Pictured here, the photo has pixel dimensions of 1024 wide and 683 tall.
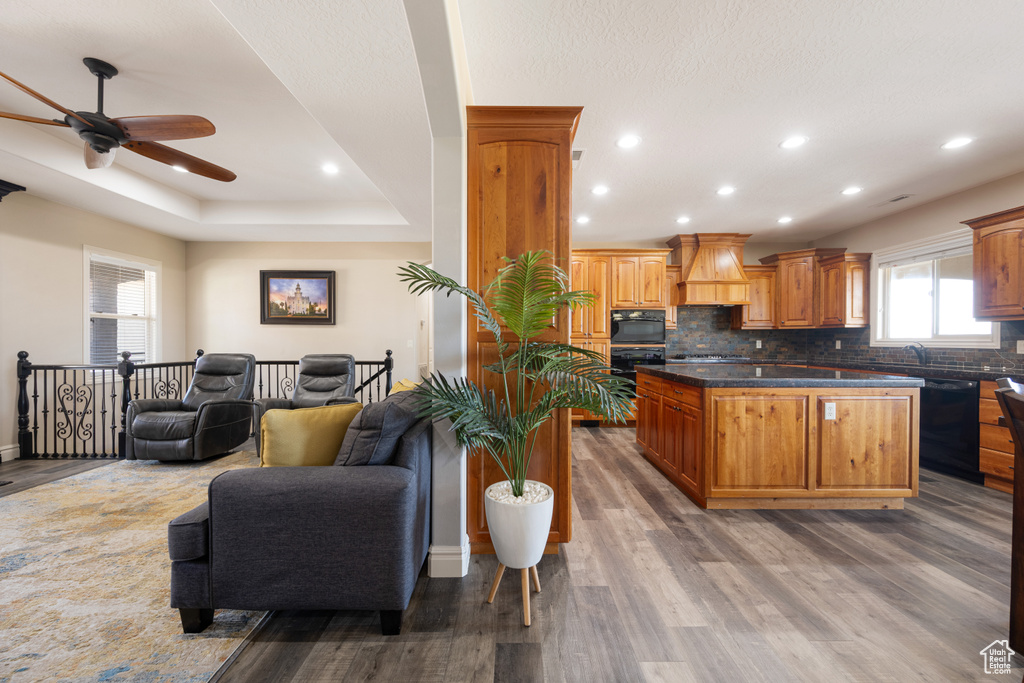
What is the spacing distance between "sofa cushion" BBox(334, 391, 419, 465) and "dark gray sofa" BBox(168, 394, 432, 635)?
0.15 meters

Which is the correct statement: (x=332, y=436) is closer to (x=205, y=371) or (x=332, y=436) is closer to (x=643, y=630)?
(x=643, y=630)

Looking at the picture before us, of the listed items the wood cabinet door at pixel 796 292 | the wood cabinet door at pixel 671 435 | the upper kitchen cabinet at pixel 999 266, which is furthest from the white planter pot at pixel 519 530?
the wood cabinet door at pixel 796 292

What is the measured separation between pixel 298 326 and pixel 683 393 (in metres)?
5.06

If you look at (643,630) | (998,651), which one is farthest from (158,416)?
(998,651)

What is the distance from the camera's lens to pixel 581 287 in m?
5.48

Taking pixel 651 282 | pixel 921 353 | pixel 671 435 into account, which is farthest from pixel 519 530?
pixel 921 353

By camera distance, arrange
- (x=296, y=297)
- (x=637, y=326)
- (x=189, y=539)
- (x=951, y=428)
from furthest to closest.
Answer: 1. (x=296, y=297)
2. (x=637, y=326)
3. (x=951, y=428)
4. (x=189, y=539)

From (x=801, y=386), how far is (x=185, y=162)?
4348 mm

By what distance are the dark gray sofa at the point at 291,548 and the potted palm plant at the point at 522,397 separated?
39 centimetres

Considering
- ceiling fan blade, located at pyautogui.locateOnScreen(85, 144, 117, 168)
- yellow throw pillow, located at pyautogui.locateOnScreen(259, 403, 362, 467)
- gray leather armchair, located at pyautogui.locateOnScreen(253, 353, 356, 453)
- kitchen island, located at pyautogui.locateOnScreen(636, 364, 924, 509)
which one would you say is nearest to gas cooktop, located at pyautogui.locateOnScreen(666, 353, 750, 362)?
kitchen island, located at pyautogui.locateOnScreen(636, 364, 924, 509)

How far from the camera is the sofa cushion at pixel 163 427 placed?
3604 mm

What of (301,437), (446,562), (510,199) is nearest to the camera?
(301,437)

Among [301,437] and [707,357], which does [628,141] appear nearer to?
[301,437]

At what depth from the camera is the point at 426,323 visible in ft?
19.6
